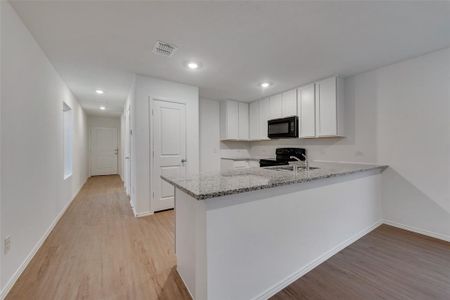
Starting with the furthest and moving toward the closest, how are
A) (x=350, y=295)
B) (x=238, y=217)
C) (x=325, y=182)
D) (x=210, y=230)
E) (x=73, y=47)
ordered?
(x=73, y=47) < (x=325, y=182) < (x=350, y=295) < (x=238, y=217) < (x=210, y=230)

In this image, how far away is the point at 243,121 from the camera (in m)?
5.11

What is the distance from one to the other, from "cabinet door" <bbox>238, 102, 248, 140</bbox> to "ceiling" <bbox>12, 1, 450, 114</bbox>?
71.6 inches

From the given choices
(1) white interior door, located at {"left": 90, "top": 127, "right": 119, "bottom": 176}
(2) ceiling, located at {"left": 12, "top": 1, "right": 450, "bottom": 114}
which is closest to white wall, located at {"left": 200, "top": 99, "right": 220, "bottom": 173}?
(2) ceiling, located at {"left": 12, "top": 1, "right": 450, "bottom": 114}

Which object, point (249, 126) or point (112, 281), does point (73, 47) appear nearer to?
point (112, 281)

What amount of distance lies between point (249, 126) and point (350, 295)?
411 cm

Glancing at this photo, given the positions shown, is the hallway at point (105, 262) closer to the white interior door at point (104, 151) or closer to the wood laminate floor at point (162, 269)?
the wood laminate floor at point (162, 269)

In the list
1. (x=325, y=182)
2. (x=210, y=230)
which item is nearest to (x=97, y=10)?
(x=210, y=230)

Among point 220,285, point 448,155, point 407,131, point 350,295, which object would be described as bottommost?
point 350,295

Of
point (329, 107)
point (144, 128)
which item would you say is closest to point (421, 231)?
point (329, 107)

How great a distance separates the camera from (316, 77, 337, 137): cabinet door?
3.22m

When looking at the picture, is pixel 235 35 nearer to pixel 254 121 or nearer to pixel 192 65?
pixel 192 65

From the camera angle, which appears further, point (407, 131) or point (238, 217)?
point (407, 131)

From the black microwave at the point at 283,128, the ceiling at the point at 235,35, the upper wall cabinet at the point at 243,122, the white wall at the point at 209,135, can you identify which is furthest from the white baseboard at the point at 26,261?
the black microwave at the point at 283,128

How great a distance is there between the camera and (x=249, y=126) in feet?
17.1
